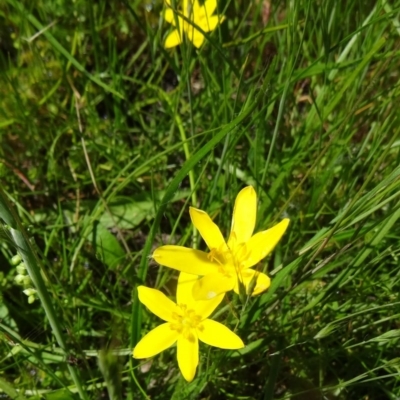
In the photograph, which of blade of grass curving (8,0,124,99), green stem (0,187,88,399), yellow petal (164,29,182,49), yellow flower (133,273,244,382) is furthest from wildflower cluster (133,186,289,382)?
yellow petal (164,29,182,49)

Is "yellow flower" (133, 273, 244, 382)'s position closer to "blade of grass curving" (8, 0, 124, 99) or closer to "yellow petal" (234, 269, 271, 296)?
"yellow petal" (234, 269, 271, 296)

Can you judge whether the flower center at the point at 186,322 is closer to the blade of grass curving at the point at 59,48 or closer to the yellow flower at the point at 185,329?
the yellow flower at the point at 185,329

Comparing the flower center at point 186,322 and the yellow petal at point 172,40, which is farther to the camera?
the yellow petal at point 172,40

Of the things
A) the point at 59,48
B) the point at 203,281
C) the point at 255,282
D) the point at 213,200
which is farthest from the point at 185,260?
the point at 59,48

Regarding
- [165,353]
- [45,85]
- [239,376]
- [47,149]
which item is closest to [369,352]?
[239,376]

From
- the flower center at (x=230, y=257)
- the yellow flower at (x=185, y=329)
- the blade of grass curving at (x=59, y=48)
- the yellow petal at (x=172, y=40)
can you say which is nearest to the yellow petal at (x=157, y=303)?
the yellow flower at (x=185, y=329)

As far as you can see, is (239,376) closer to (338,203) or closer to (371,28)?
(338,203)
